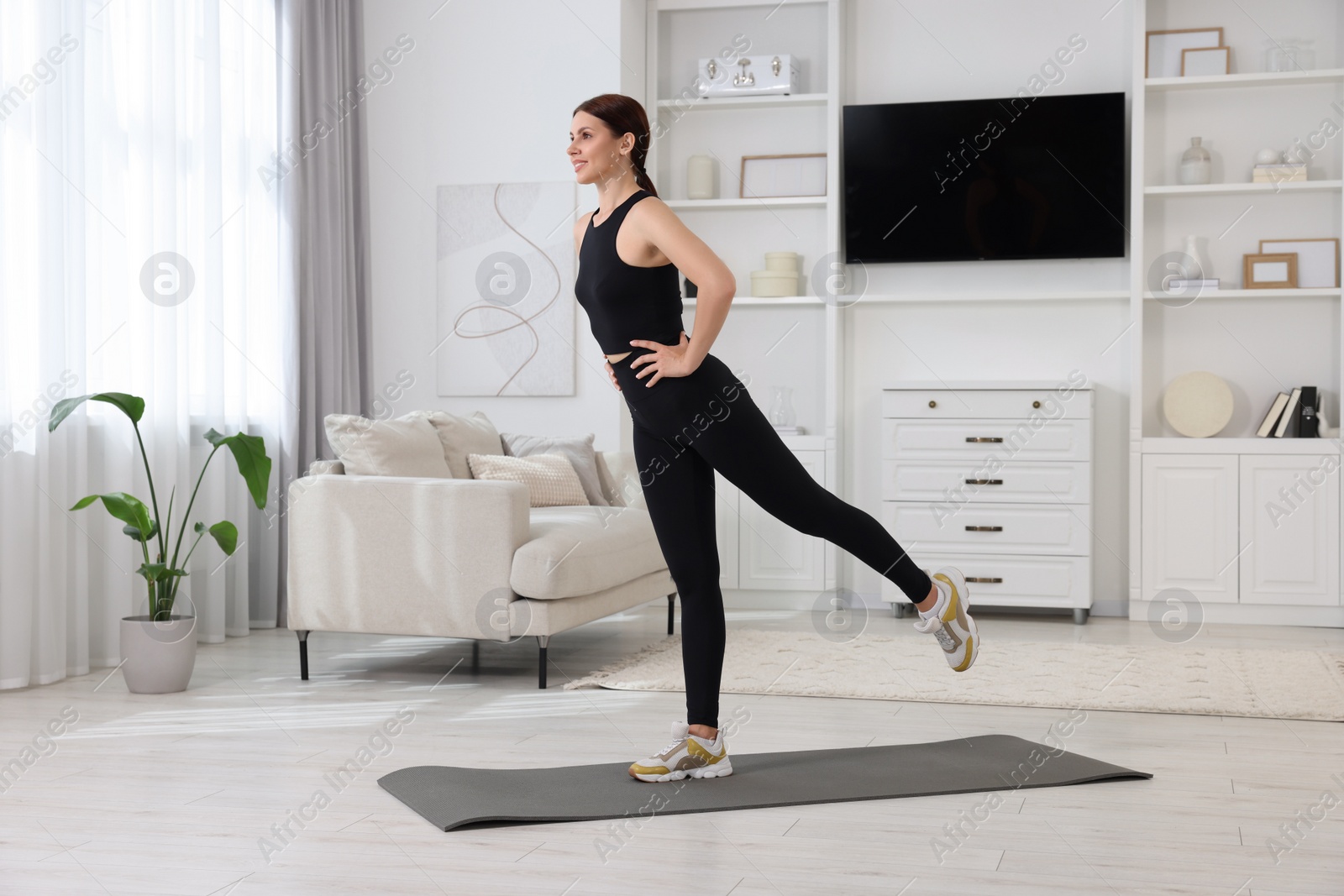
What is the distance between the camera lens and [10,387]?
11.7 ft

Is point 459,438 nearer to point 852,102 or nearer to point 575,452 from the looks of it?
point 575,452

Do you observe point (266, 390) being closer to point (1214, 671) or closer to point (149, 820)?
point (149, 820)

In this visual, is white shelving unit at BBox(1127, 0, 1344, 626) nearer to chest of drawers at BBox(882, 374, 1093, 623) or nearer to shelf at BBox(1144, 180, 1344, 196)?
shelf at BBox(1144, 180, 1344, 196)

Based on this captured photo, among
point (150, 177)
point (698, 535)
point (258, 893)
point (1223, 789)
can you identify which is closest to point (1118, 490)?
point (1223, 789)

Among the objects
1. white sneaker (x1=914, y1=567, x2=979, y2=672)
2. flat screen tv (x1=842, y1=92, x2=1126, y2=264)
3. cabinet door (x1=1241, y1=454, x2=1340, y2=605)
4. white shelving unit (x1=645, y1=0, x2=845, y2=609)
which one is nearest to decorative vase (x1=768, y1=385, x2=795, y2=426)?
white shelving unit (x1=645, y1=0, x2=845, y2=609)

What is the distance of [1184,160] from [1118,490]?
4.48 ft

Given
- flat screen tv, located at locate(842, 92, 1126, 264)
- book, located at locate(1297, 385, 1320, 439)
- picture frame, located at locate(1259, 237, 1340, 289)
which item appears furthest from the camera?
flat screen tv, located at locate(842, 92, 1126, 264)

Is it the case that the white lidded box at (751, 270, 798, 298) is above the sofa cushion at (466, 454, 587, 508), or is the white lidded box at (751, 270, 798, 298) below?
above

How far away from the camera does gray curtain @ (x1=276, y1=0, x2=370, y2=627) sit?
4824mm

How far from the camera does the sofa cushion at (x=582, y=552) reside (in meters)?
3.51

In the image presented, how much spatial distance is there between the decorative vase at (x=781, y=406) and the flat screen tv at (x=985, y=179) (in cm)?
63

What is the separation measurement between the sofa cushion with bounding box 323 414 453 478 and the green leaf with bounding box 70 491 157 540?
569mm

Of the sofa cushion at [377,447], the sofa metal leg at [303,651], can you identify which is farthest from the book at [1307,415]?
the sofa metal leg at [303,651]

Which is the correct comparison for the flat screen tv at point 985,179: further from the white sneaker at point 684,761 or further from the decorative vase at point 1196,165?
the white sneaker at point 684,761
